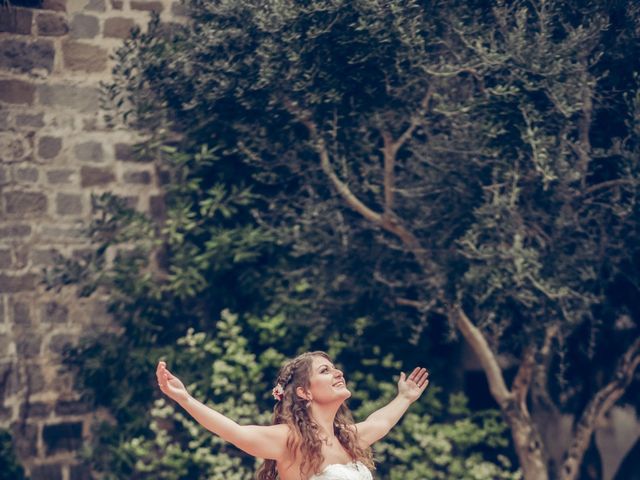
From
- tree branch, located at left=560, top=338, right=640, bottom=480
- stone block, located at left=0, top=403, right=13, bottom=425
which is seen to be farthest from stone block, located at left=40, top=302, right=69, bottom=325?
tree branch, located at left=560, top=338, right=640, bottom=480

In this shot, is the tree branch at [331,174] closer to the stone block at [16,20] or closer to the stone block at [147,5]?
the stone block at [147,5]

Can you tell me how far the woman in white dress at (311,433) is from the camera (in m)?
5.17

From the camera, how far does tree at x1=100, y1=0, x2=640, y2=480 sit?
24.6 feet

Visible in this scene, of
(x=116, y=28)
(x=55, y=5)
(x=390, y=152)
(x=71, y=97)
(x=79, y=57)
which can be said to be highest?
(x=55, y=5)

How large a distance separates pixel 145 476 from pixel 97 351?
1014mm

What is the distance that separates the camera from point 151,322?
8.98m

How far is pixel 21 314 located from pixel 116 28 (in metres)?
2.31

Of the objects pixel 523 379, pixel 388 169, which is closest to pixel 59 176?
pixel 388 169

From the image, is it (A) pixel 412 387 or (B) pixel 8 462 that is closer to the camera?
(A) pixel 412 387

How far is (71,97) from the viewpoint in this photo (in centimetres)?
909

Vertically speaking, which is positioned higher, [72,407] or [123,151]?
[123,151]

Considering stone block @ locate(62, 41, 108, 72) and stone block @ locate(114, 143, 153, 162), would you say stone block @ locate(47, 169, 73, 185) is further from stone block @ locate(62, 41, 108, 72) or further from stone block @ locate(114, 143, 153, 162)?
stone block @ locate(62, 41, 108, 72)

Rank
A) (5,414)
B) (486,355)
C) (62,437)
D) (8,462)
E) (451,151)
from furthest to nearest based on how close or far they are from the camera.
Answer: (62,437) < (5,414) < (8,462) < (486,355) < (451,151)

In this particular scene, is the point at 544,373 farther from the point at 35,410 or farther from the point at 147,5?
the point at 147,5
